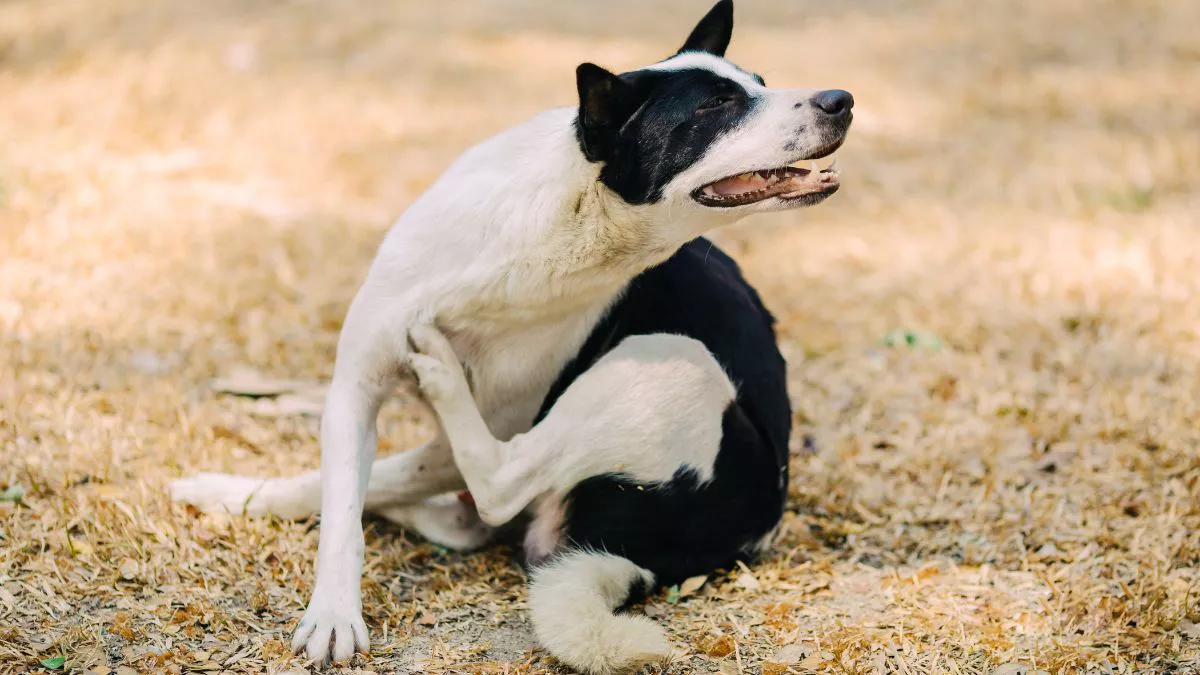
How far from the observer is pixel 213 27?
789 centimetres

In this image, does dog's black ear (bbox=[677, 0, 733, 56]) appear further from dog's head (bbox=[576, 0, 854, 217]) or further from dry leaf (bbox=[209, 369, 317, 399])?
dry leaf (bbox=[209, 369, 317, 399])

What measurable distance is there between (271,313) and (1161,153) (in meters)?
5.04

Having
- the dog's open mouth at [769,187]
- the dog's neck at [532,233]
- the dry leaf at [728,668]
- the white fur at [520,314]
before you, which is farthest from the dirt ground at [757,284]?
the dog's open mouth at [769,187]

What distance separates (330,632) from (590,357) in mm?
967

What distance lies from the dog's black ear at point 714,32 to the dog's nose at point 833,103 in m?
0.41

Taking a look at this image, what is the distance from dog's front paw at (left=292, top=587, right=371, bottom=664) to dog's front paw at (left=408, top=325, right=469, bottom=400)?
0.55m

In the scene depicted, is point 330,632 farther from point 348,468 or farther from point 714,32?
point 714,32

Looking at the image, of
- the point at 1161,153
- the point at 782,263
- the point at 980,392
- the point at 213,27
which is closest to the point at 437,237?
the point at 980,392

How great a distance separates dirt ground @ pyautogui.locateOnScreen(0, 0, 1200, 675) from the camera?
111 inches

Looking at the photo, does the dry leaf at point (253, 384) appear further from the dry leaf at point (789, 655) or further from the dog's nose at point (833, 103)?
the dog's nose at point (833, 103)

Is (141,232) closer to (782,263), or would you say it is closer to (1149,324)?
(782,263)

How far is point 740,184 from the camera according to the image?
2670mm

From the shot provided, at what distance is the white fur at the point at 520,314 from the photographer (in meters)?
2.66

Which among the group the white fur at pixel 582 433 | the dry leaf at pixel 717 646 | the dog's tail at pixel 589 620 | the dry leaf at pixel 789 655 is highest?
the white fur at pixel 582 433
